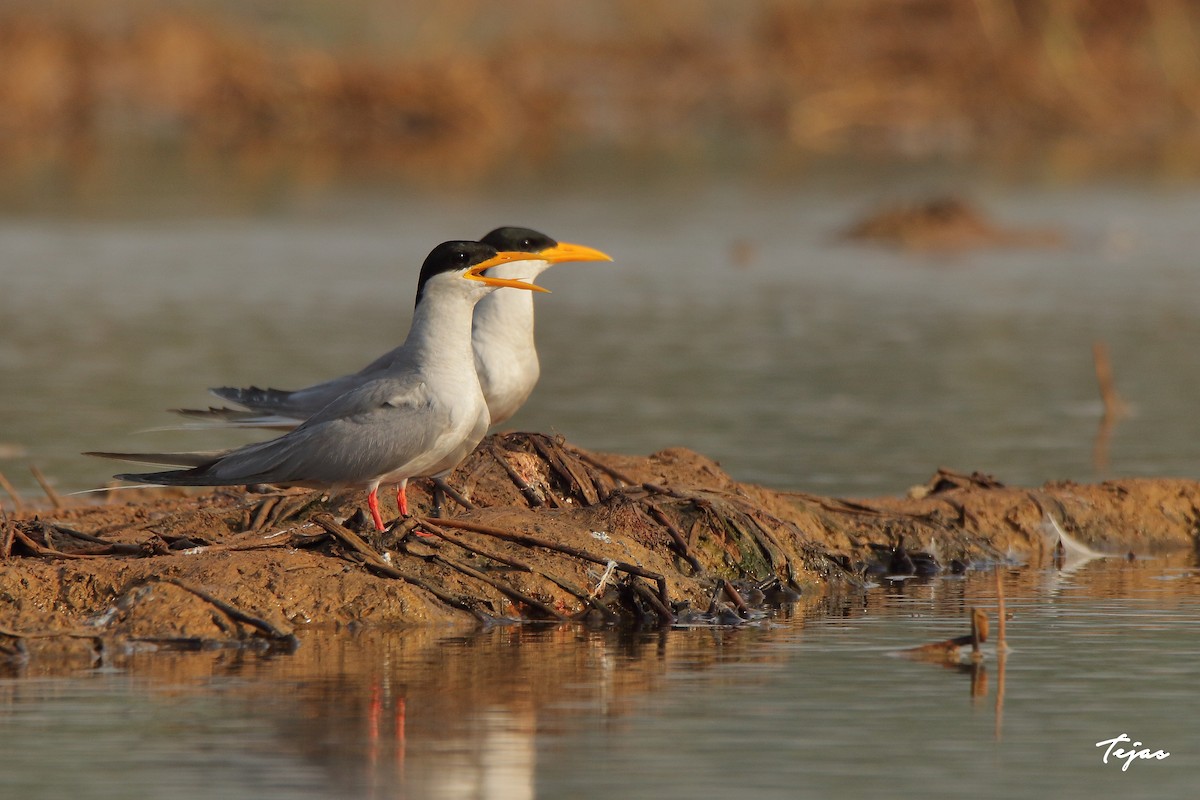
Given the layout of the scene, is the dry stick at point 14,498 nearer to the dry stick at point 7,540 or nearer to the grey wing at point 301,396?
the grey wing at point 301,396

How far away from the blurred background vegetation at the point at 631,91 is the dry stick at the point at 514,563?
918 inches

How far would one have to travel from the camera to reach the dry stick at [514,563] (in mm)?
8320

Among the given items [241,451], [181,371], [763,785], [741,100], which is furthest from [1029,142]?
[763,785]

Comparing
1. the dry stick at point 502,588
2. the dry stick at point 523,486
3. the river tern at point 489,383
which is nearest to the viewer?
the dry stick at point 502,588

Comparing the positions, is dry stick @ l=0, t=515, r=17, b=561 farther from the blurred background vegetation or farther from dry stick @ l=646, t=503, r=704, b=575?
the blurred background vegetation

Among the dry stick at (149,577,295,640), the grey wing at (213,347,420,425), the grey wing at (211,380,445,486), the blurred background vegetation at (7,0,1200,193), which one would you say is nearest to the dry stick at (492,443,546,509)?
the grey wing at (213,347,420,425)

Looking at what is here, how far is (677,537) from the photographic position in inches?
353

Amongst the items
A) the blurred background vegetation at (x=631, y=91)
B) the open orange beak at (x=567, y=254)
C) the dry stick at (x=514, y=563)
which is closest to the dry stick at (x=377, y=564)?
the dry stick at (x=514, y=563)

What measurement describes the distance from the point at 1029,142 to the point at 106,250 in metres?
16.0

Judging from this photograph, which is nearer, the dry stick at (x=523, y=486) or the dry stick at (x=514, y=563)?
the dry stick at (x=514, y=563)

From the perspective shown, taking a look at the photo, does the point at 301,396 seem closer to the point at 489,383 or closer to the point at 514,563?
the point at 489,383

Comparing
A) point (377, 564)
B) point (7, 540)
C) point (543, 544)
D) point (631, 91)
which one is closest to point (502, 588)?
point (543, 544)

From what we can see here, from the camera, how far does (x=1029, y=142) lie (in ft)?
113

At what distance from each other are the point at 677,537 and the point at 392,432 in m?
1.26
